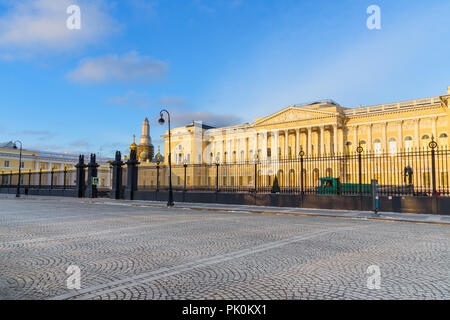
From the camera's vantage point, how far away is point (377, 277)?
189 inches

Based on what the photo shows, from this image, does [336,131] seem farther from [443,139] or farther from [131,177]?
[131,177]

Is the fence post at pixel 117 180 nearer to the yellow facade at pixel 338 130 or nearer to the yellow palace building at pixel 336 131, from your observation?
the yellow palace building at pixel 336 131

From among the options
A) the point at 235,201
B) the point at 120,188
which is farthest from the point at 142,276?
the point at 120,188

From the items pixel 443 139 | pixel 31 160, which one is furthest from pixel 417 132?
pixel 31 160

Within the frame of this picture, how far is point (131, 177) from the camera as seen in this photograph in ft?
96.6

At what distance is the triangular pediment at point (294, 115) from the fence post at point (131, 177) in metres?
46.1

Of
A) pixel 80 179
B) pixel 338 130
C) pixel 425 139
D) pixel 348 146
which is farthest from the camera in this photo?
pixel 338 130

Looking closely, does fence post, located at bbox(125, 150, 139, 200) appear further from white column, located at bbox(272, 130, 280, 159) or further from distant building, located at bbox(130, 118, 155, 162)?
distant building, located at bbox(130, 118, 155, 162)

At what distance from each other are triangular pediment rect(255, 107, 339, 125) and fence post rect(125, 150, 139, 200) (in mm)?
46061

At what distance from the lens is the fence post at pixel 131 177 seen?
95.3ft

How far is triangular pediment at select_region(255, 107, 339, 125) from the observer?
213 feet

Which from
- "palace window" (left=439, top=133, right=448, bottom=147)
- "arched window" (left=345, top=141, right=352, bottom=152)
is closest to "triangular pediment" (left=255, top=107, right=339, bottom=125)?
"arched window" (left=345, top=141, right=352, bottom=152)

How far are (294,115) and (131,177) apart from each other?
4806cm
